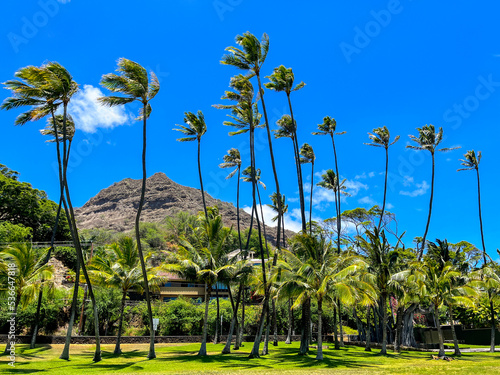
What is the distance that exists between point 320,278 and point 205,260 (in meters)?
8.02

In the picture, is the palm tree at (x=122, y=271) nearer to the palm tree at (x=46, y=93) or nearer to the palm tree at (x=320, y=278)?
the palm tree at (x=46, y=93)

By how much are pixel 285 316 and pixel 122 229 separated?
123739 millimetres

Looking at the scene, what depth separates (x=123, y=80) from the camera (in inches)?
843

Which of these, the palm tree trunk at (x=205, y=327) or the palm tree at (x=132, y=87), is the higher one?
the palm tree at (x=132, y=87)

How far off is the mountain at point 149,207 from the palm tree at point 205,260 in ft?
431

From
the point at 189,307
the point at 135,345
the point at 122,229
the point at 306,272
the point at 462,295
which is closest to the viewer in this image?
the point at 306,272

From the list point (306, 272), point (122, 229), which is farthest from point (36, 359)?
point (122, 229)

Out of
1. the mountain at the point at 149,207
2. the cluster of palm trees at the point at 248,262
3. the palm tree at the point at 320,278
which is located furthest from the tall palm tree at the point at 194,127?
the mountain at the point at 149,207

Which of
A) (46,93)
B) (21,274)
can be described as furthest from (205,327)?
(46,93)

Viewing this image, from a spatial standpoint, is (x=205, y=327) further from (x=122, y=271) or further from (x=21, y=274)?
(x=21, y=274)

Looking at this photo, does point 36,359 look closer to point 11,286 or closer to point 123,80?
point 11,286

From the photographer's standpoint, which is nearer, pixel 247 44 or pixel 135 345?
pixel 247 44

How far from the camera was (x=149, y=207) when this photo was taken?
179250 millimetres

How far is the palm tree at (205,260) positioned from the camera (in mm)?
24281
